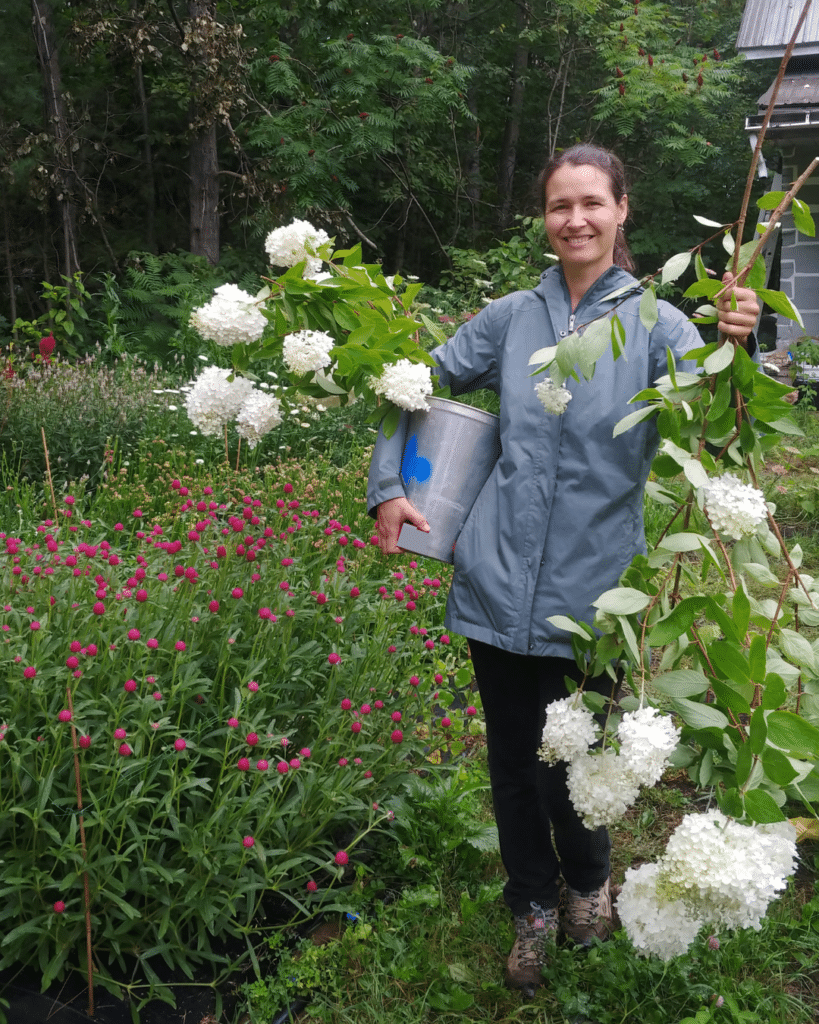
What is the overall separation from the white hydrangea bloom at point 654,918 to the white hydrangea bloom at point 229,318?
131 centimetres

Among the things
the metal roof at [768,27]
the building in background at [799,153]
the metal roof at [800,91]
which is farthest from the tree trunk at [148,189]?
the metal roof at [768,27]

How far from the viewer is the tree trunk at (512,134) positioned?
1287 centimetres

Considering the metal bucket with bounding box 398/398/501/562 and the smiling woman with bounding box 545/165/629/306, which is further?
the metal bucket with bounding box 398/398/501/562

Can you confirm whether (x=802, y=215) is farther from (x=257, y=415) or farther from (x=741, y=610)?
(x=257, y=415)

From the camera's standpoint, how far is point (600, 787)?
1.52m

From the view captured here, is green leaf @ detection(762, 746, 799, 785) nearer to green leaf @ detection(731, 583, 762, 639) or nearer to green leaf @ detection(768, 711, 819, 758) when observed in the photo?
green leaf @ detection(768, 711, 819, 758)

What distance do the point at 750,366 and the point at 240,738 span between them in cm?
129

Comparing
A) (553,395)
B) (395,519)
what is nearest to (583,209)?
(553,395)

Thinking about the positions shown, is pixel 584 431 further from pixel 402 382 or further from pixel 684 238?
pixel 684 238

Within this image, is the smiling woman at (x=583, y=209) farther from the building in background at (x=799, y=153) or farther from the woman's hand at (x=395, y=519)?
the building in background at (x=799, y=153)

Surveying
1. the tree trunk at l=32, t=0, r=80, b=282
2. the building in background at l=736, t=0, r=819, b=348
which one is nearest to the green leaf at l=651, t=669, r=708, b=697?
the tree trunk at l=32, t=0, r=80, b=282

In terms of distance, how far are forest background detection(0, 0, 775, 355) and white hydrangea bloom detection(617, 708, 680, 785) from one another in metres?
A: 6.44

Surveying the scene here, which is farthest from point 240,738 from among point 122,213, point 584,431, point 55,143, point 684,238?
point 684,238

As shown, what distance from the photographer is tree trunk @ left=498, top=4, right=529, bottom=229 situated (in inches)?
507
